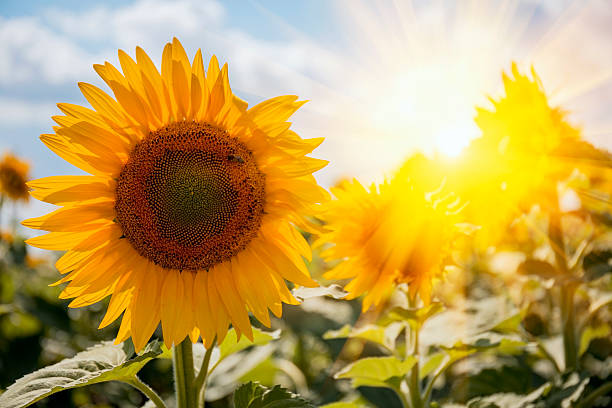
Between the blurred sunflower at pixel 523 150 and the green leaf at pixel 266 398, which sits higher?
the blurred sunflower at pixel 523 150

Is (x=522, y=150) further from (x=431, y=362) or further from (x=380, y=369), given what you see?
(x=380, y=369)

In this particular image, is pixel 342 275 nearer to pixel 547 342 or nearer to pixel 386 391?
pixel 386 391

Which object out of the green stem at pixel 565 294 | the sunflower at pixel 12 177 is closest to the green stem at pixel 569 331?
the green stem at pixel 565 294

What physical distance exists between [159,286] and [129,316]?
12 cm

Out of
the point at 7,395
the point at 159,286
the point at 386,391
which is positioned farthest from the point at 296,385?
the point at 7,395

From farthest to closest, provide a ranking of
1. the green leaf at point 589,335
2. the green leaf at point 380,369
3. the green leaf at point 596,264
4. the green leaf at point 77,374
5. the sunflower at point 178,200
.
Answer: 1. the green leaf at point 589,335
2. the green leaf at point 596,264
3. the green leaf at point 380,369
4. the sunflower at point 178,200
5. the green leaf at point 77,374

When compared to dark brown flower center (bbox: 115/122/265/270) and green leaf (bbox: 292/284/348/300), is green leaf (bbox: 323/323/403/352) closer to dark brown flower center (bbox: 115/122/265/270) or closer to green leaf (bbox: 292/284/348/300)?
green leaf (bbox: 292/284/348/300)

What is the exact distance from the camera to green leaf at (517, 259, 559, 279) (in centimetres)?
226

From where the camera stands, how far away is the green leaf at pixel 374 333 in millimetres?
1957

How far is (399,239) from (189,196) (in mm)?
796

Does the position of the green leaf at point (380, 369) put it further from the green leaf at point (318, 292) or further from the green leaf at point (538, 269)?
the green leaf at point (538, 269)

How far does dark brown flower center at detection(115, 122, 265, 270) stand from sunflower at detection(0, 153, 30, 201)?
609 centimetres

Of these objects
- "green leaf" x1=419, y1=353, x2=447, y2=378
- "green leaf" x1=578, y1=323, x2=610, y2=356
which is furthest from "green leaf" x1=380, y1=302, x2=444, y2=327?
"green leaf" x1=578, y1=323, x2=610, y2=356

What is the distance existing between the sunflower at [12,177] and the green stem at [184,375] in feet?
20.3
